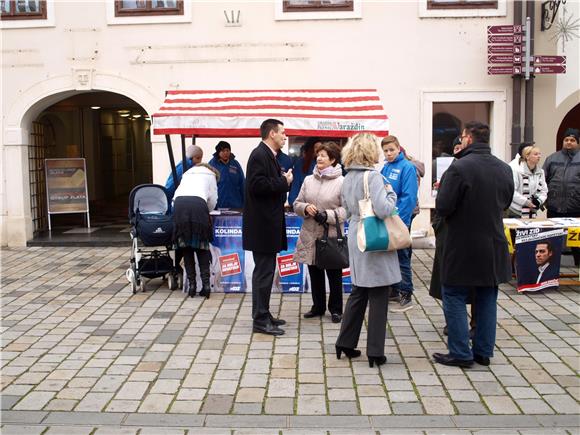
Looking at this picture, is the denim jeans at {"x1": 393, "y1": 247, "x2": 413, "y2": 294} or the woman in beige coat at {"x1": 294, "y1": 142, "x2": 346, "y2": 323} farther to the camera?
the denim jeans at {"x1": 393, "y1": 247, "x2": 413, "y2": 294}

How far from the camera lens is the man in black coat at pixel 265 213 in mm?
6086

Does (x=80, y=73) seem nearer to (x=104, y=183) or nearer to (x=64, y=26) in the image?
(x=64, y=26)

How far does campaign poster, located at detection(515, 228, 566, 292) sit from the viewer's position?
25.2 ft

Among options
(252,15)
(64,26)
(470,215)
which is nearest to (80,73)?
(64,26)

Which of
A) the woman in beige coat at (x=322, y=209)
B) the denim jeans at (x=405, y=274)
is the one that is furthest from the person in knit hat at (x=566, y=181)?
the woman in beige coat at (x=322, y=209)

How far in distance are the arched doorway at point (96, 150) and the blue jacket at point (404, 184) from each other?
22.4ft

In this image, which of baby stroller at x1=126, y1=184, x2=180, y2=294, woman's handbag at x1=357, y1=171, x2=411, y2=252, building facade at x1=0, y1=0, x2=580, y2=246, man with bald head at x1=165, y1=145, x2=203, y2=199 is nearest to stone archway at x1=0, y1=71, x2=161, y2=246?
building facade at x1=0, y1=0, x2=580, y2=246

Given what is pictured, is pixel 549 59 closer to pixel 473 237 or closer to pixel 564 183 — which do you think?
pixel 564 183

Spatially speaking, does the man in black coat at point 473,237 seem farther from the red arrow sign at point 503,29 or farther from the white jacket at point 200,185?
the red arrow sign at point 503,29

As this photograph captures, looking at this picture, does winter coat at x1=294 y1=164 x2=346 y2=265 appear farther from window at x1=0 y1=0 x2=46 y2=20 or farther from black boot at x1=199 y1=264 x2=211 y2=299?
window at x1=0 y1=0 x2=46 y2=20

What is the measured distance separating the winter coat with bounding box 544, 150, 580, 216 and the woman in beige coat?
160 inches

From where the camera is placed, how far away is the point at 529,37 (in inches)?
421

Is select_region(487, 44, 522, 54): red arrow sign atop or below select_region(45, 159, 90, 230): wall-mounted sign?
atop

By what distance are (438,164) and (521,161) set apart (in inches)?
109
